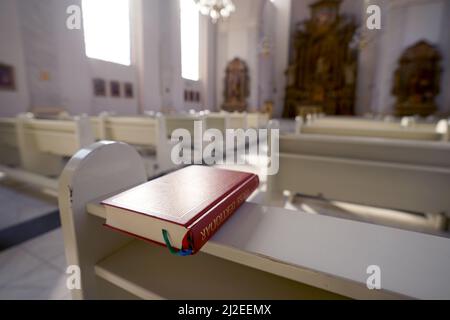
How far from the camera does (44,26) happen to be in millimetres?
6434

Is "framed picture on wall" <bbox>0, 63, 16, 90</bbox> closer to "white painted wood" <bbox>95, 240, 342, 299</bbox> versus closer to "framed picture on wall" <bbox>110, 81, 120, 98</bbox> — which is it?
"framed picture on wall" <bbox>110, 81, 120, 98</bbox>

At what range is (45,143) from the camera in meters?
3.18

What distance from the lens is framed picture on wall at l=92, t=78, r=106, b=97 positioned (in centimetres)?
795

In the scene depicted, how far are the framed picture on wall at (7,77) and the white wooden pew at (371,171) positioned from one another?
6698 millimetres

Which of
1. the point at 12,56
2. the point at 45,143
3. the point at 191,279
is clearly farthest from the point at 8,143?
the point at 191,279

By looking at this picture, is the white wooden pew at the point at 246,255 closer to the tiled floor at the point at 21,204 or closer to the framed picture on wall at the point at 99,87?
the tiled floor at the point at 21,204

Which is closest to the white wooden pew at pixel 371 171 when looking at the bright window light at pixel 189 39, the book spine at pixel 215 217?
the book spine at pixel 215 217

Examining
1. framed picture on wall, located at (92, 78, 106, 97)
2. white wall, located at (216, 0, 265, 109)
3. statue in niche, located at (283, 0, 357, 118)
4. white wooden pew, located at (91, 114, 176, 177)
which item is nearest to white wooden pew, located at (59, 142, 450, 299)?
white wooden pew, located at (91, 114, 176, 177)

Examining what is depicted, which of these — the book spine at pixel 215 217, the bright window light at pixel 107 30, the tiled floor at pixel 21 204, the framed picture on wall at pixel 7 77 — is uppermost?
the bright window light at pixel 107 30

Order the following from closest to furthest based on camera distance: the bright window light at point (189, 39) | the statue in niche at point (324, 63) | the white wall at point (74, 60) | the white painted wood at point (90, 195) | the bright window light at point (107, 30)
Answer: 1. the white painted wood at point (90, 195)
2. the white wall at point (74, 60)
3. the bright window light at point (107, 30)
4. the bright window light at point (189, 39)
5. the statue in niche at point (324, 63)

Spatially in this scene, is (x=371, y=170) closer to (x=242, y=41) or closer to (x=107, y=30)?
(x=107, y=30)

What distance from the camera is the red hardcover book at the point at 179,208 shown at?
520mm

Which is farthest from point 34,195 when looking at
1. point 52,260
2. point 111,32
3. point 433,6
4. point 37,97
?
point 433,6

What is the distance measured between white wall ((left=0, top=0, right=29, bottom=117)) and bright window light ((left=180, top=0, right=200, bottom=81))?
266 inches
